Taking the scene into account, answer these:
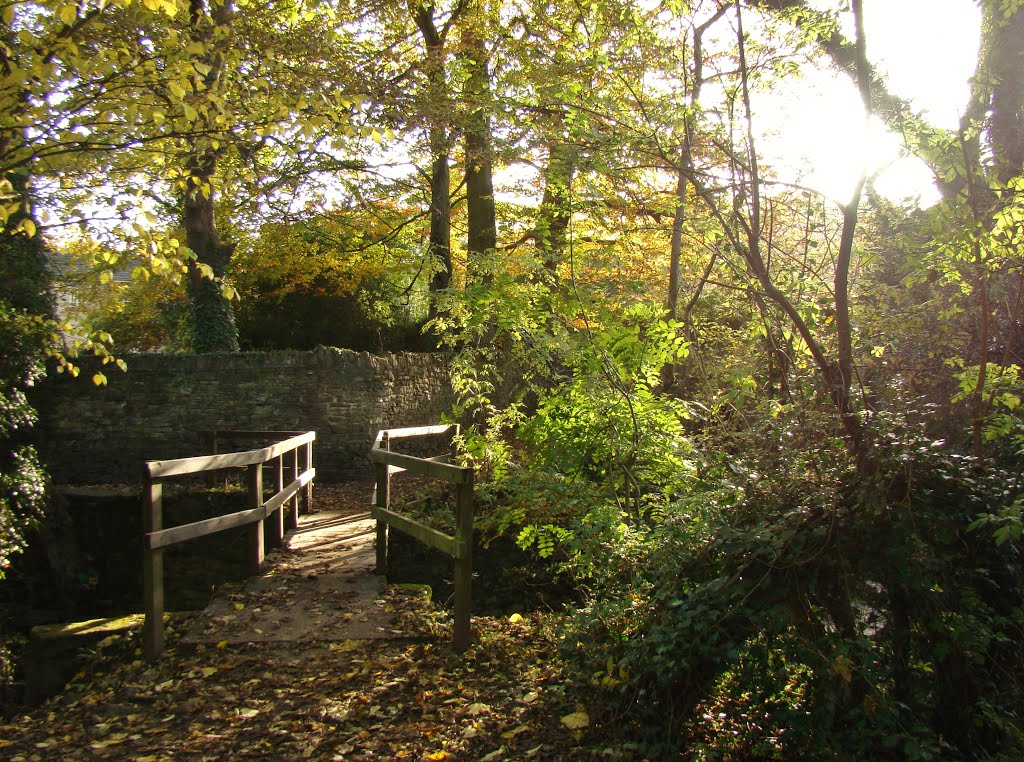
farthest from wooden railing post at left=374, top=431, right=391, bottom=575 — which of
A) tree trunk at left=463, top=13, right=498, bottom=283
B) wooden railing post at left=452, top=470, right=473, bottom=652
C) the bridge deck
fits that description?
tree trunk at left=463, top=13, right=498, bottom=283

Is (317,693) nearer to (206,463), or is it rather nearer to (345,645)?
(345,645)

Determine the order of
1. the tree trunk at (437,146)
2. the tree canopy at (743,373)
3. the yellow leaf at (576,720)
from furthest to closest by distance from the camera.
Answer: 1. the tree trunk at (437,146)
2. the yellow leaf at (576,720)
3. the tree canopy at (743,373)

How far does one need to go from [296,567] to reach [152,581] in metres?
1.76

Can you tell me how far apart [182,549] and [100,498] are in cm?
169

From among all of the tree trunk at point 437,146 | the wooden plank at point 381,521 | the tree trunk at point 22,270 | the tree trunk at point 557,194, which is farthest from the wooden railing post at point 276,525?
the tree trunk at point 22,270

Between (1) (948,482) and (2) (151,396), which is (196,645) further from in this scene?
(2) (151,396)

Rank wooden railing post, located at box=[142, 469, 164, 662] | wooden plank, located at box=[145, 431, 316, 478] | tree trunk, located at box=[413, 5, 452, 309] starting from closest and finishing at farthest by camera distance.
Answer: wooden railing post, located at box=[142, 469, 164, 662] → wooden plank, located at box=[145, 431, 316, 478] → tree trunk, located at box=[413, 5, 452, 309]

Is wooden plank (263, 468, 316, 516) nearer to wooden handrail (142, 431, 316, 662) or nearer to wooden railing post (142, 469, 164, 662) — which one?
wooden handrail (142, 431, 316, 662)

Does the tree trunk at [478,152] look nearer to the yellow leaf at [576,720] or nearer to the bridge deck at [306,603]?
the bridge deck at [306,603]

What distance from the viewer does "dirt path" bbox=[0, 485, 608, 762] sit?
3.73 meters

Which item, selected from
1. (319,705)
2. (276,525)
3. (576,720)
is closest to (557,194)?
(576,720)

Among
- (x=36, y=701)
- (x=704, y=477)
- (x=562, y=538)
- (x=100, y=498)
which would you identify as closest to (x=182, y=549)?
(x=100, y=498)

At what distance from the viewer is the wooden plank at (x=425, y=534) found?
4855mm

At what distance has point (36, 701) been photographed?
5.30 meters
